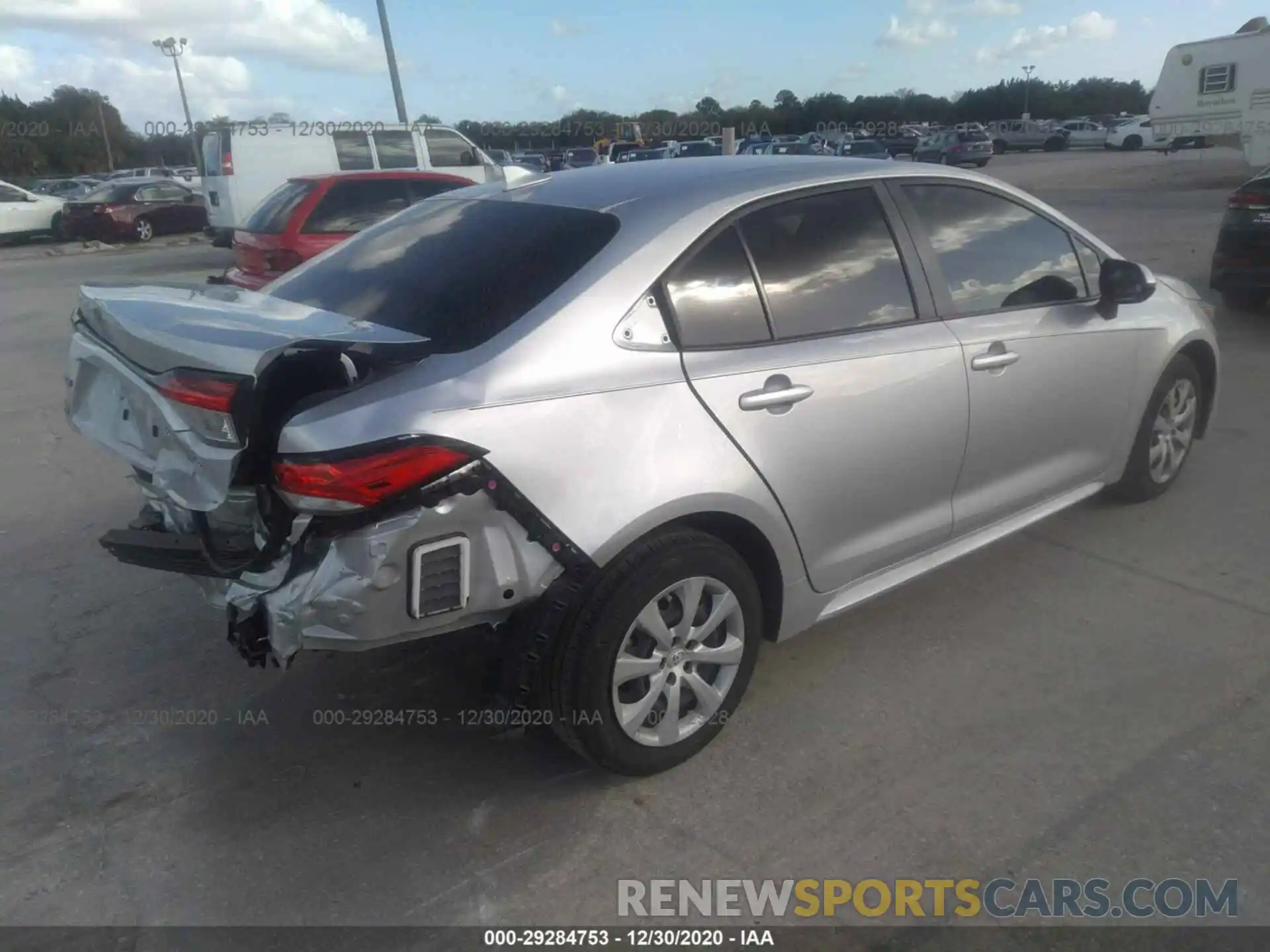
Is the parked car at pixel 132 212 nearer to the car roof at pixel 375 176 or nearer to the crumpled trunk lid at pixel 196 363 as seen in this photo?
the car roof at pixel 375 176

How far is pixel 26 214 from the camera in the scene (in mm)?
22906

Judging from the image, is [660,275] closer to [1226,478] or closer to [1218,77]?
[1226,478]

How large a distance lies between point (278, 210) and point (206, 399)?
877 centimetres

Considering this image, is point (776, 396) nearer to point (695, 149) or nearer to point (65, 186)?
point (695, 149)

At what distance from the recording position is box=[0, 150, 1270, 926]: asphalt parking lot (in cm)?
269

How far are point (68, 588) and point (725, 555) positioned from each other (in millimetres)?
3138

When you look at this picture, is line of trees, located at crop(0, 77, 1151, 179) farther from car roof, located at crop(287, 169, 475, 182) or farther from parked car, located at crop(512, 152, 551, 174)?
car roof, located at crop(287, 169, 475, 182)

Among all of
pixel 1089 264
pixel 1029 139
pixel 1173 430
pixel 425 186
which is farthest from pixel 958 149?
pixel 1089 264

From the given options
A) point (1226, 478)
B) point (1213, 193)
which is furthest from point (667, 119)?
point (1226, 478)

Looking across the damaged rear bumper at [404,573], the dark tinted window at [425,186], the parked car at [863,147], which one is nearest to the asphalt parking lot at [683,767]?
the damaged rear bumper at [404,573]

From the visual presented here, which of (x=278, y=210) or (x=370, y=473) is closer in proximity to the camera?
(x=370, y=473)

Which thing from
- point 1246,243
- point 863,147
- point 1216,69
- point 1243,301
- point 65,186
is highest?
point 1216,69

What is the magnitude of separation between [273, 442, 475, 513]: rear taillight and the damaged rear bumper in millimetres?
52

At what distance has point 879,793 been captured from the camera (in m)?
2.97
